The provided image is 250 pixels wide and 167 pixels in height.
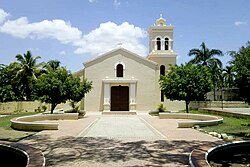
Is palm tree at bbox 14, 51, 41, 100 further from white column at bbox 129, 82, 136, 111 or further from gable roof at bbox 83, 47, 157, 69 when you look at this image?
white column at bbox 129, 82, 136, 111

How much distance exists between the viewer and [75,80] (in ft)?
81.7

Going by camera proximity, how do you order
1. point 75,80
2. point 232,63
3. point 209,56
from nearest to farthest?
point 232,63
point 75,80
point 209,56

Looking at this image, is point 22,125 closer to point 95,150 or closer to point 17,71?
point 95,150

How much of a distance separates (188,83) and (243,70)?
42.5ft

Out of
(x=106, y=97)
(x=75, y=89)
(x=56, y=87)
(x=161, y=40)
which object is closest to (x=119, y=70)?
(x=106, y=97)

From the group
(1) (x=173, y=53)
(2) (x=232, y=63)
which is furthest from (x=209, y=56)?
(2) (x=232, y=63)

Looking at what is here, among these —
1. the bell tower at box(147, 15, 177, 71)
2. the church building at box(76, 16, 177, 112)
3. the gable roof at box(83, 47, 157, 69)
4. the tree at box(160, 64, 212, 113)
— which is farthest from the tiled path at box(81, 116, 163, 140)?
the bell tower at box(147, 15, 177, 71)

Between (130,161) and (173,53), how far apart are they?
29705 millimetres

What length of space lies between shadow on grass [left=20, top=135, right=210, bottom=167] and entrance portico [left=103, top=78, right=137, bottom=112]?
68.5 ft

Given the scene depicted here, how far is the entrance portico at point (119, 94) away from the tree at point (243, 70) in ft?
68.7

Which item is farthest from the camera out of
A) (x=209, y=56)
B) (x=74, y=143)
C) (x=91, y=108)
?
(x=209, y=56)

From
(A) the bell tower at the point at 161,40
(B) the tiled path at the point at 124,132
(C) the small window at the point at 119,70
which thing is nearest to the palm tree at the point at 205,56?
(A) the bell tower at the point at 161,40

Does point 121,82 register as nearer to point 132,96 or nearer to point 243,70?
point 132,96

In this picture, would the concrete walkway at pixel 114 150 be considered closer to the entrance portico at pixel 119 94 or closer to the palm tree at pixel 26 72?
the entrance portico at pixel 119 94
